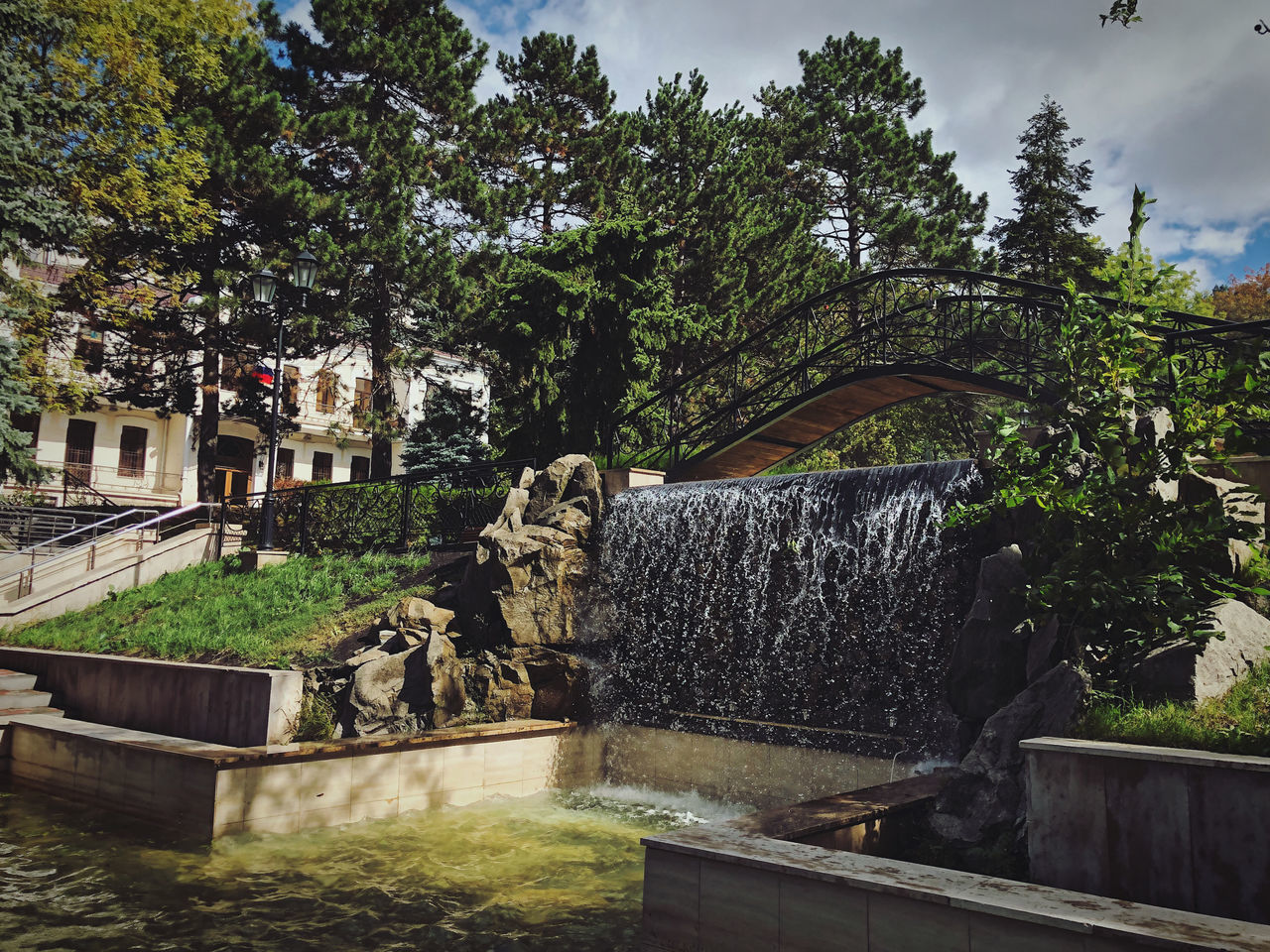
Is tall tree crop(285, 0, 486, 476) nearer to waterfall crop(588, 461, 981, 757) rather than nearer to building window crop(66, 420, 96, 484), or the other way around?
waterfall crop(588, 461, 981, 757)

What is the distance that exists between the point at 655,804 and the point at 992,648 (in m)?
4.45

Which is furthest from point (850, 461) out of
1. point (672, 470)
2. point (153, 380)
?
point (153, 380)

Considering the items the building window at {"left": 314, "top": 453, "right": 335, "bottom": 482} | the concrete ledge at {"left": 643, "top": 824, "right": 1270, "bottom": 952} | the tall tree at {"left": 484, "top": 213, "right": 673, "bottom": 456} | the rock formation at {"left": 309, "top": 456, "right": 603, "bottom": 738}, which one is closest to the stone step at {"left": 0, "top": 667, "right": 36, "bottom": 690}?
the rock formation at {"left": 309, "top": 456, "right": 603, "bottom": 738}

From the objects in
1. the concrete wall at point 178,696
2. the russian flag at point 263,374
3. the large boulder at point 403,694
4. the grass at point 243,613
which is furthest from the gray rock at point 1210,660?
the russian flag at point 263,374

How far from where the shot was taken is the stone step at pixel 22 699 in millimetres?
11883

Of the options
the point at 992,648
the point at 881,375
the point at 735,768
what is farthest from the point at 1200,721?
the point at 881,375

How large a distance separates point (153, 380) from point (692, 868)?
25.4 metres

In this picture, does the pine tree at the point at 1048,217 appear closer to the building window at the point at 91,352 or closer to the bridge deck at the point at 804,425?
the bridge deck at the point at 804,425

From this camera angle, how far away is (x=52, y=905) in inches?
253

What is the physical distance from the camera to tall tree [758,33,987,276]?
29.2 meters

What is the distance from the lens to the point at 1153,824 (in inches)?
179

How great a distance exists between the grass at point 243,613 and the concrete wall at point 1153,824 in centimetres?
A: 996

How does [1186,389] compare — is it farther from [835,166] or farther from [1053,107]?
[1053,107]

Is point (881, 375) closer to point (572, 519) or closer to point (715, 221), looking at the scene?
point (572, 519)
